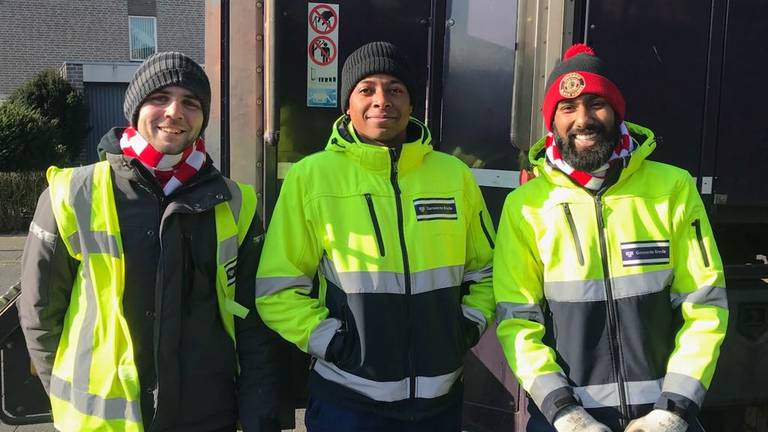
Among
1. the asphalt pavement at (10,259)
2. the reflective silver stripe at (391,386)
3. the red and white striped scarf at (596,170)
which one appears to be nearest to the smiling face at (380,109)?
the red and white striped scarf at (596,170)

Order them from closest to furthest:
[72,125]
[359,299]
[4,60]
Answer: [359,299], [72,125], [4,60]

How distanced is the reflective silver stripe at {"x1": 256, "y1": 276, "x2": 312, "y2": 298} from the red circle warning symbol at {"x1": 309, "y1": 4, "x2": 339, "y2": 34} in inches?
40.4

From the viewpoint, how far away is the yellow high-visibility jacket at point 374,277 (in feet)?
5.48

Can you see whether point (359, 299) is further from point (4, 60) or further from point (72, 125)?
point (4, 60)

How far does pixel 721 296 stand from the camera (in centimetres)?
157

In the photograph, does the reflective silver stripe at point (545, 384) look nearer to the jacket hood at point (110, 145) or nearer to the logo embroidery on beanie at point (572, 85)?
the logo embroidery on beanie at point (572, 85)

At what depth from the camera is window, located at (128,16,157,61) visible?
63.3 ft

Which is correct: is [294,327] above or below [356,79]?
below

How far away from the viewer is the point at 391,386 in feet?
5.51

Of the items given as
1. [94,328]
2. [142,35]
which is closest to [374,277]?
[94,328]

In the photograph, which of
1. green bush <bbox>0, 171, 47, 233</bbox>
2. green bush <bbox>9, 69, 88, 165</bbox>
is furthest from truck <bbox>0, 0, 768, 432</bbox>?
green bush <bbox>9, 69, 88, 165</bbox>

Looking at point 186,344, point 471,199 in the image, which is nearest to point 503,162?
point 471,199

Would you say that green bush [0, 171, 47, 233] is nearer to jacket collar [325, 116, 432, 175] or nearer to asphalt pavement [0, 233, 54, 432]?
asphalt pavement [0, 233, 54, 432]

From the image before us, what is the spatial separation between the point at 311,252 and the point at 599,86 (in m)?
0.89
